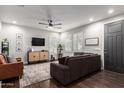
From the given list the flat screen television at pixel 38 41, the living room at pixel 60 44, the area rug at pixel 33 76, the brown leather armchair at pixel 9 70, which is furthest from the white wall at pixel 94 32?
the brown leather armchair at pixel 9 70

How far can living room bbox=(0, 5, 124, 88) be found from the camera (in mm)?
2963

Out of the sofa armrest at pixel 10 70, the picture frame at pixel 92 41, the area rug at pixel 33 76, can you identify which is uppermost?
the picture frame at pixel 92 41

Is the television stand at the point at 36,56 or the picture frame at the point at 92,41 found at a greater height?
the picture frame at the point at 92,41

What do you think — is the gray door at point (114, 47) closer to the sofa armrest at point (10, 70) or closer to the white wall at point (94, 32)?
the white wall at point (94, 32)

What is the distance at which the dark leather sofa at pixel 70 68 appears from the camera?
8.74 feet

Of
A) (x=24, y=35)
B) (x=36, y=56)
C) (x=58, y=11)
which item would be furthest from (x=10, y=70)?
(x=24, y=35)

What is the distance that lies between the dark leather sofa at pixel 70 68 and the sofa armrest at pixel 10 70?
1.22 metres

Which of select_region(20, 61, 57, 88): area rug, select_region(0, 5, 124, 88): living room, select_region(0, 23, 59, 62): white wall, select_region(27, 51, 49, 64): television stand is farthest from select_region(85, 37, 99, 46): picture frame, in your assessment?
select_region(0, 23, 59, 62): white wall

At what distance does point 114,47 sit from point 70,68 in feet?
8.67

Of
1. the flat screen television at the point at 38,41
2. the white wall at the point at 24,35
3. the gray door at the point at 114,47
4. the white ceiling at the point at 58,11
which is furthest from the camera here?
the flat screen television at the point at 38,41

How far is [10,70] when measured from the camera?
118 inches
